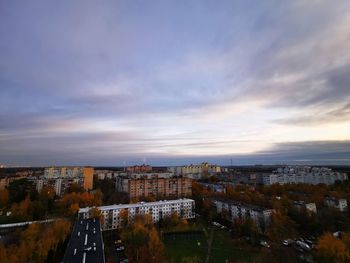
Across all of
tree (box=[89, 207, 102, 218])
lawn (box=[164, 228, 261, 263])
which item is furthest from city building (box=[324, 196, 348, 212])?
tree (box=[89, 207, 102, 218])

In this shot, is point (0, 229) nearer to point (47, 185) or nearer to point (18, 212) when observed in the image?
point (18, 212)

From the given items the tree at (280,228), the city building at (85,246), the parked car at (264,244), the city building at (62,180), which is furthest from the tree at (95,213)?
the city building at (62,180)

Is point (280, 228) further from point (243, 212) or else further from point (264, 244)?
point (243, 212)

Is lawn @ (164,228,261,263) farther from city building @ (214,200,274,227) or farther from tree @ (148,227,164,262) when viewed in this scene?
city building @ (214,200,274,227)

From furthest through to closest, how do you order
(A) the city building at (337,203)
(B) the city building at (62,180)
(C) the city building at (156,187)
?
1. (B) the city building at (62,180)
2. (C) the city building at (156,187)
3. (A) the city building at (337,203)

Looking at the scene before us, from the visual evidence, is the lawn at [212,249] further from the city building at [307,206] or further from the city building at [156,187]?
the city building at [156,187]

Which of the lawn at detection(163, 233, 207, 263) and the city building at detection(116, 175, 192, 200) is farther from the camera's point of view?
the city building at detection(116, 175, 192, 200)
